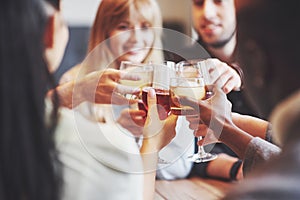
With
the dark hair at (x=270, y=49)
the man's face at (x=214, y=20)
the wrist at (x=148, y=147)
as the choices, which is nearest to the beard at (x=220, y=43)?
the man's face at (x=214, y=20)

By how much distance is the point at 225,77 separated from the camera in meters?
0.89

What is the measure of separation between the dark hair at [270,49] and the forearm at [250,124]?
0.24m

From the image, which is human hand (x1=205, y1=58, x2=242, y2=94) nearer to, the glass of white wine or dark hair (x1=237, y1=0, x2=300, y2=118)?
the glass of white wine

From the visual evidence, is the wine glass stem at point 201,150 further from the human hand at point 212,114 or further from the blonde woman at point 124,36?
the blonde woman at point 124,36

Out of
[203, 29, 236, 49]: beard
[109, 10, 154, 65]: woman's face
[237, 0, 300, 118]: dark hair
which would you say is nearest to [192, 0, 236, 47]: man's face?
[203, 29, 236, 49]: beard

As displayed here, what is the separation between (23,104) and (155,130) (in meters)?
0.31

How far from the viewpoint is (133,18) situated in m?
1.12

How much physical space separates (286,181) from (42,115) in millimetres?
299

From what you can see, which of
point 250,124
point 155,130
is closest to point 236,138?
point 250,124

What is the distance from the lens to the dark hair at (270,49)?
56cm

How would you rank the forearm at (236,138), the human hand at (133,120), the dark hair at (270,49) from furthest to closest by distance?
the human hand at (133,120) → the forearm at (236,138) → the dark hair at (270,49)

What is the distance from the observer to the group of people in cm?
56

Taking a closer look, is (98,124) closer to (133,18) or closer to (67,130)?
(67,130)

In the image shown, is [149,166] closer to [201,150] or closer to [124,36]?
[201,150]
